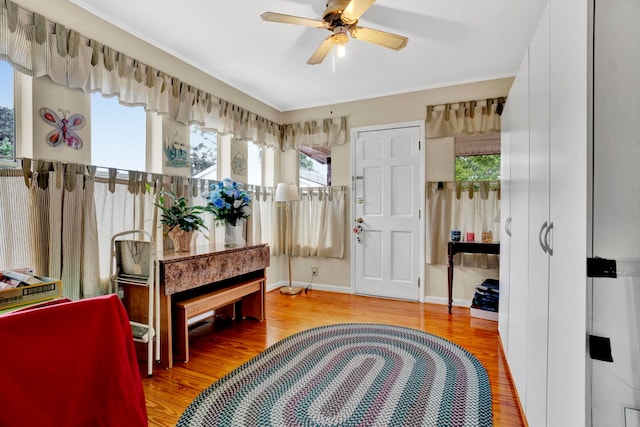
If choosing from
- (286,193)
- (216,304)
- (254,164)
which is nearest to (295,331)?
(216,304)

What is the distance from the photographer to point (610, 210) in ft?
2.73

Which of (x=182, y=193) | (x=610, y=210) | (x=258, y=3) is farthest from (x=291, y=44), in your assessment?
(x=610, y=210)

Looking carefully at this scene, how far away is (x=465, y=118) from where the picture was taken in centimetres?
354

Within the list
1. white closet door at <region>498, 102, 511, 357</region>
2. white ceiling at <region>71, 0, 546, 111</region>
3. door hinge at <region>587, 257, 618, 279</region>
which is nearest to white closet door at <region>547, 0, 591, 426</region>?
door hinge at <region>587, 257, 618, 279</region>

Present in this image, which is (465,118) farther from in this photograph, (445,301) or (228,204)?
(228,204)

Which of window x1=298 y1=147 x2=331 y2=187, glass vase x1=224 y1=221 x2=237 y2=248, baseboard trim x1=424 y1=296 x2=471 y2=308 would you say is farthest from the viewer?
window x1=298 y1=147 x2=331 y2=187

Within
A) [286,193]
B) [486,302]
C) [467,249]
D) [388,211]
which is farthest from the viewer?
[388,211]

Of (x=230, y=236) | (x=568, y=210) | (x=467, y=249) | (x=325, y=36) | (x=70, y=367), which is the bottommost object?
(x=70, y=367)

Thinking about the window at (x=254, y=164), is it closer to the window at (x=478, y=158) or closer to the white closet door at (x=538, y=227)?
the window at (x=478, y=158)

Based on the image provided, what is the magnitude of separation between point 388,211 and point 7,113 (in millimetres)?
3523

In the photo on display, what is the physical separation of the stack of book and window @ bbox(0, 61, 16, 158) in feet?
12.9

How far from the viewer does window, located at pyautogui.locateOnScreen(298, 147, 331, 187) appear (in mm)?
4359

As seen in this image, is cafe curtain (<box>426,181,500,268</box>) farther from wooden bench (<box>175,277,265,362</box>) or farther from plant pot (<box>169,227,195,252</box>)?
plant pot (<box>169,227,195,252</box>)

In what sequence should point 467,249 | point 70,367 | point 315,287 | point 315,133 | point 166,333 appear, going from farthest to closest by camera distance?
1. point 315,287
2. point 315,133
3. point 467,249
4. point 166,333
5. point 70,367
